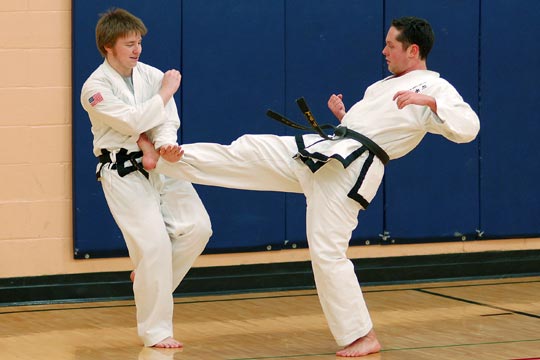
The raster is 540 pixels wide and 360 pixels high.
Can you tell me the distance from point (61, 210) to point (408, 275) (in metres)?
2.69

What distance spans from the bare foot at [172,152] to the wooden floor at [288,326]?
106 centimetres

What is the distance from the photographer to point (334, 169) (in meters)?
6.14

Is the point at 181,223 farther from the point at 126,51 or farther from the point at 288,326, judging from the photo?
the point at 288,326

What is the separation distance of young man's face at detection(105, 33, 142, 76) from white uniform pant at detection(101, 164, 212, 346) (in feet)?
1.95

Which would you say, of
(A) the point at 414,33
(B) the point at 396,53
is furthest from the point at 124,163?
(A) the point at 414,33

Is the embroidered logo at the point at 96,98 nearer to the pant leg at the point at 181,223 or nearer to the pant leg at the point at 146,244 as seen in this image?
the pant leg at the point at 146,244

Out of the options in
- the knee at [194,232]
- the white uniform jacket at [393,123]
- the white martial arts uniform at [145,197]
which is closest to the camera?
the white uniform jacket at [393,123]

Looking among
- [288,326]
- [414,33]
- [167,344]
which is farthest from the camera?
[288,326]

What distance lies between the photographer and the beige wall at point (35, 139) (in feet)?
25.3

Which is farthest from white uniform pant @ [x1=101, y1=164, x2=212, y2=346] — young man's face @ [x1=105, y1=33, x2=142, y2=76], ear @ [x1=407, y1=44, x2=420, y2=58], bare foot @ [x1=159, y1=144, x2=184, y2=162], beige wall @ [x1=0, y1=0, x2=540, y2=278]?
beige wall @ [x1=0, y1=0, x2=540, y2=278]

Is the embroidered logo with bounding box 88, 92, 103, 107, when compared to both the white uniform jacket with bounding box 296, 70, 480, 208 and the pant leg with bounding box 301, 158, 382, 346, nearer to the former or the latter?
the white uniform jacket with bounding box 296, 70, 480, 208

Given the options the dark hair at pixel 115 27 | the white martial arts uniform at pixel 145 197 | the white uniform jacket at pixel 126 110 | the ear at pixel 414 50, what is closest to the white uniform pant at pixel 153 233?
the white martial arts uniform at pixel 145 197

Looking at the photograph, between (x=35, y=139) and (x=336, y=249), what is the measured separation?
2.67m

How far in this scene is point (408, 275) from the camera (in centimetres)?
878
